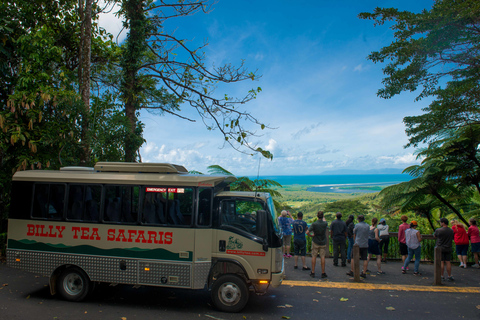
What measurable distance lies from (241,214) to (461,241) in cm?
805

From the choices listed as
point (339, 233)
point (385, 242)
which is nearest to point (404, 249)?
point (385, 242)

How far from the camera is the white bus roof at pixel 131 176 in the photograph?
6.43m

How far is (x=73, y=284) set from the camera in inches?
270

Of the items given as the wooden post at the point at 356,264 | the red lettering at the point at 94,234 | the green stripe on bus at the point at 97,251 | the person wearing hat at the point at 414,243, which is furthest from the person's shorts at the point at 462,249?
the red lettering at the point at 94,234

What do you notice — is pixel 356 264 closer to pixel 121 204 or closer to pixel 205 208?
pixel 205 208

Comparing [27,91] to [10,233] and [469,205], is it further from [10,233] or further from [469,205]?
[469,205]

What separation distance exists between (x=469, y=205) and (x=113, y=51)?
20104 mm

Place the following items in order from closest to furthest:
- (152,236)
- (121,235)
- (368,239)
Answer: (152,236), (121,235), (368,239)

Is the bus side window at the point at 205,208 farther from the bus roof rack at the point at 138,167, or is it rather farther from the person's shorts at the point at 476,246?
the person's shorts at the point at 476,246

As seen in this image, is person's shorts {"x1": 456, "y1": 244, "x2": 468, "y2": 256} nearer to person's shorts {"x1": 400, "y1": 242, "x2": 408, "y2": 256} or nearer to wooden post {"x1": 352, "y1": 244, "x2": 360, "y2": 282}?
person's shorts {"x1": 400, "y1": 242, "x2": 408, "y2": 256}

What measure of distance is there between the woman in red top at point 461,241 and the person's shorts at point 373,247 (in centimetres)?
273

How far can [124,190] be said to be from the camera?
21.8 feet

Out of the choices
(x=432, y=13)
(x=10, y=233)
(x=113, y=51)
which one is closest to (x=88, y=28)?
(x=113, y=51)

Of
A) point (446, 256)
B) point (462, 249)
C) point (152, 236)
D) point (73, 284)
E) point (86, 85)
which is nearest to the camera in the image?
point (152, 236)
